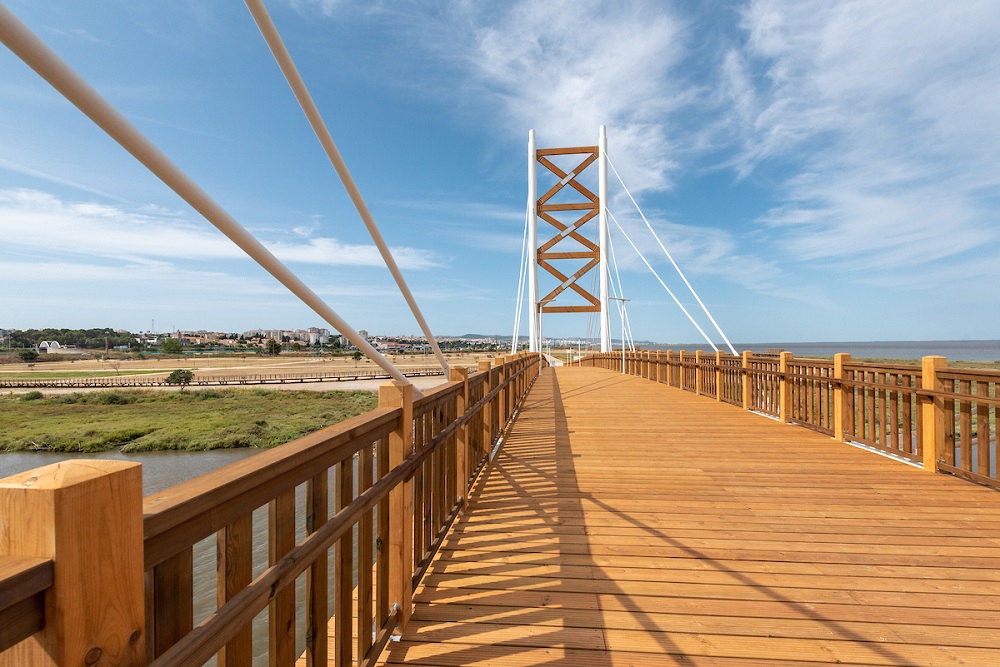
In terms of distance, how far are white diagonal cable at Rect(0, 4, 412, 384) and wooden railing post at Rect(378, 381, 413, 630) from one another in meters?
0.50

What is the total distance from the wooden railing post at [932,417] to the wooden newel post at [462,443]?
3.65 metres

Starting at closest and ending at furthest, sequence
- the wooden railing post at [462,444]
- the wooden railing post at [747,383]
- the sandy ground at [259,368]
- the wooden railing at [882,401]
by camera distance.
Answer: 1. the wooden railing post at [462,444]
2. the wooden railing at [882,401]
3. the wooden railing post at [747,383]
4. the sandy ground at [259,368]

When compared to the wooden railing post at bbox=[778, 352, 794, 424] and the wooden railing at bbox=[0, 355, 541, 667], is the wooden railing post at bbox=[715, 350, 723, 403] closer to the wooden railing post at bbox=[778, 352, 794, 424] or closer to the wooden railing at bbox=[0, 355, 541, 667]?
the wooden railing post at bbox=[778, 352, 794, 424]

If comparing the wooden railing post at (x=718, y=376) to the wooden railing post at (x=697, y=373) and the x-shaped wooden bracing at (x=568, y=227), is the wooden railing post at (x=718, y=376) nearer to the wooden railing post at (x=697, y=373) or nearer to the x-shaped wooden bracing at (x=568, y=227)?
the wooden railing post at (x=697, y=373)

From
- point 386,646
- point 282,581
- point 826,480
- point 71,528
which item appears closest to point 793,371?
point 826,480

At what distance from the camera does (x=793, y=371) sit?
595 centimetres

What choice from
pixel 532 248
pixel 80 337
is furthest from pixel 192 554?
pixel 532 248

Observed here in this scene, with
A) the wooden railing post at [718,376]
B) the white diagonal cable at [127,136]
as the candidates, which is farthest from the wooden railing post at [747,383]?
the white diagonal cable at [127,136]

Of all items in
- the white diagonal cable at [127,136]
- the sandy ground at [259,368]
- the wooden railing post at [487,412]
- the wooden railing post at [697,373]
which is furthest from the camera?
the sandy ground at [259,368]

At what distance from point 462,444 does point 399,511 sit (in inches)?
47.4

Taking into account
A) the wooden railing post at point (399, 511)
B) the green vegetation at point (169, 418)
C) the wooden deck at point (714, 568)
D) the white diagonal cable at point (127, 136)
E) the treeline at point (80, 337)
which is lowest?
the green vegetation at point (169, 418)

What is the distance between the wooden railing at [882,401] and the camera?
11.7 feet

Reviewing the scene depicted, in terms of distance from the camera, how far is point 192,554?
2.75ft

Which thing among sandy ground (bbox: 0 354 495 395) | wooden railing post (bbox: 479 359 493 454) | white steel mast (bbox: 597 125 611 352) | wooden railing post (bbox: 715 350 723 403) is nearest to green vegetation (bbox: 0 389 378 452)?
sandy ground (bbox: 0 354 495 395)
